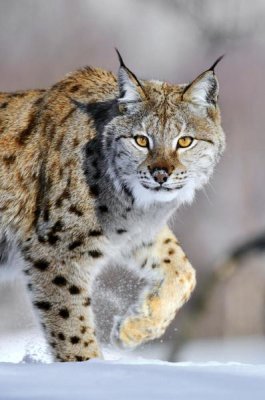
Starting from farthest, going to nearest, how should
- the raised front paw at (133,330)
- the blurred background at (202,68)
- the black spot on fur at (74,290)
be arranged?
1. the blurred background at (202,68)
2. the raised front paw at (133,330)
3. the black spot on fur at (74,290)

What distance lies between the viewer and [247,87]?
1966cm

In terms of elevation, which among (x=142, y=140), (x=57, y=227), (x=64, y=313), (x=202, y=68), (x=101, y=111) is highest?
(x=202, y=68)

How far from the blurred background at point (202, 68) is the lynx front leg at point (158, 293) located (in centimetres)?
610

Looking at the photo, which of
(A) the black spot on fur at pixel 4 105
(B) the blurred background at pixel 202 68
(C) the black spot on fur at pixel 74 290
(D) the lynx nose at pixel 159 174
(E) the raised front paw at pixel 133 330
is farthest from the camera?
(B) the blurred background at pixel 202 68

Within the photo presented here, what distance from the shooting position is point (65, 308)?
664 cm

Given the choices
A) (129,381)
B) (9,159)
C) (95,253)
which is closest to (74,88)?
(9,159)

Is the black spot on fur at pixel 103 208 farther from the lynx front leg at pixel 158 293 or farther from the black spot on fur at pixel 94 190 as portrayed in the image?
the lynx front leg at pixel 158 293

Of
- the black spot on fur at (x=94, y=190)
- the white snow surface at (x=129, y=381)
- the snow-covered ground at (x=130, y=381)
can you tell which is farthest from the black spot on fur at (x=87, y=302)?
the white snow surface at (x=129, y=381)

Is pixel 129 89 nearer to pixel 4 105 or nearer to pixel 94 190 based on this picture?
pixel 94 190

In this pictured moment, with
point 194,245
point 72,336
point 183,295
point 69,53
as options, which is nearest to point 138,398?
point 72,336

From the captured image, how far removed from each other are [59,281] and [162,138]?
85 centimetres

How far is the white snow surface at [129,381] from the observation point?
445cm

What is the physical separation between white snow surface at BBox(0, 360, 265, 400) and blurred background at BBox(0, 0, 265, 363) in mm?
8386

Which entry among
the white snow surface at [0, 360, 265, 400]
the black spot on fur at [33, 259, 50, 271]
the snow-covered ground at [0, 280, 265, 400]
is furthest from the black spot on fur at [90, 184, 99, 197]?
the white snow surface at [0, 360, 265, 400]
